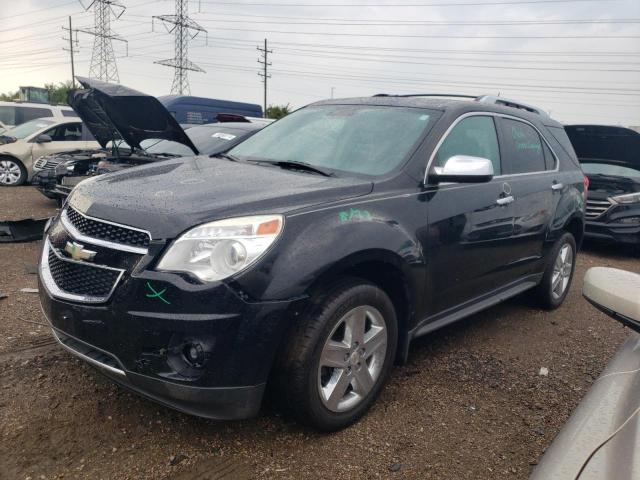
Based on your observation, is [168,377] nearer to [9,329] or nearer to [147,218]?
[147,218]

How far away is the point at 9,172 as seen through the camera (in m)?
12.0

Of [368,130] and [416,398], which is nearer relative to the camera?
[416,398]

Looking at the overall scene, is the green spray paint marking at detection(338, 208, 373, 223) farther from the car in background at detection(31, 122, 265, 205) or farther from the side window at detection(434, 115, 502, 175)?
the car in background at detection(31, 122, 265, 205)

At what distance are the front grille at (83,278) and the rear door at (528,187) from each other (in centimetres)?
274

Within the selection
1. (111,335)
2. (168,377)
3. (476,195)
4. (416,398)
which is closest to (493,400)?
(416,398)

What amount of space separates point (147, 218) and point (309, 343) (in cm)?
89

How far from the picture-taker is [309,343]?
7.79ft

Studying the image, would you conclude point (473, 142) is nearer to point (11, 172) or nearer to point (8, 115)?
point (11, 172)

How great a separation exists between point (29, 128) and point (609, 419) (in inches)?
533

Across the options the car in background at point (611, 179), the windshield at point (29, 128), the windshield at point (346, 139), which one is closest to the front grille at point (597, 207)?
the car in background at point (611, 179)

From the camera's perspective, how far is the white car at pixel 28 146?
1189 cm

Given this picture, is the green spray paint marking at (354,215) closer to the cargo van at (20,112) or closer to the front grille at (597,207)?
the front grille at (597,207)

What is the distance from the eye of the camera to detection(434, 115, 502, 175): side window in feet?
10.9

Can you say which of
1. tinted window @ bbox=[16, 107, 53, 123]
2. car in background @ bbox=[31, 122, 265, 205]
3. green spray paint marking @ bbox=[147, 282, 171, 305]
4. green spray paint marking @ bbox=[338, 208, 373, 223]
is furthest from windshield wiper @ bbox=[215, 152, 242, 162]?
tinted window @ bbox=[16, 107, 53, 123]
